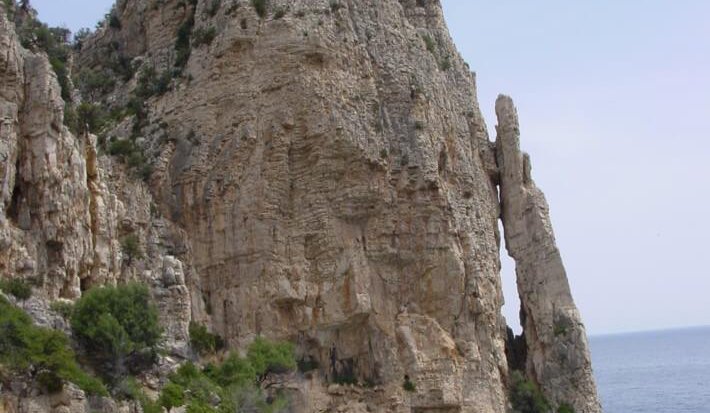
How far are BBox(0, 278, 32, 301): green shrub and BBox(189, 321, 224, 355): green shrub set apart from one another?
24.8ft

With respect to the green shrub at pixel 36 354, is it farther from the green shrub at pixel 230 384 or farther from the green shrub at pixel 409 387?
the green shrub at pixel 409 387

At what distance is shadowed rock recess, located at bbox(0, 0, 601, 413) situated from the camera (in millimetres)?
38500

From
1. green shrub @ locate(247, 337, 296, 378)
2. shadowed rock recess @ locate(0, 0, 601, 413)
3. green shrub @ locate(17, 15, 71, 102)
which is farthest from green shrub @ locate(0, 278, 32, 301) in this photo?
green shrub @ locate(247, 337, 296, 378)

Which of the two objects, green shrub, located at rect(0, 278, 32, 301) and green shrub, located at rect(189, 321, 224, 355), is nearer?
green shrub, located at rect(0, 278, 32, 301)

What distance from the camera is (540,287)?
45.9m

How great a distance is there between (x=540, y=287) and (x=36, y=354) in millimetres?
24432

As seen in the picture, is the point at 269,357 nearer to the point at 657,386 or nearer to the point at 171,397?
the point at 171,397

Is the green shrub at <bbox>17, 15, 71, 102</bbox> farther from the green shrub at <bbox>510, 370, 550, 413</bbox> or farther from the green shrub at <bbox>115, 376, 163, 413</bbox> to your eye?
the green shrub at <bbox>510, 370, 550, 413</bbox>

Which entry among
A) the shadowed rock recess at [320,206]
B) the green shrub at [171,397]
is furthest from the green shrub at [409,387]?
the green shrub at [171,397]

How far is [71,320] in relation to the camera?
30.0 m

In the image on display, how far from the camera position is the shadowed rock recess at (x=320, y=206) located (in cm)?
3850

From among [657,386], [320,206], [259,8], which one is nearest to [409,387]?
[320,206]

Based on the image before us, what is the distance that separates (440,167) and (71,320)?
58.4ft

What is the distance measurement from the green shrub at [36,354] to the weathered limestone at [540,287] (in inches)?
869
